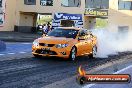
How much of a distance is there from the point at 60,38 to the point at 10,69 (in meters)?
4.78

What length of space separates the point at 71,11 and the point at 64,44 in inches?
1813

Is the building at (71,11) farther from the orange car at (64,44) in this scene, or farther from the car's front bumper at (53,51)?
the car's front bumper at (53,51)

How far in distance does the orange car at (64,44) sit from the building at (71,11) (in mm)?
41428

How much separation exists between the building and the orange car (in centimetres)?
4143

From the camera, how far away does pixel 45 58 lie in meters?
16.8

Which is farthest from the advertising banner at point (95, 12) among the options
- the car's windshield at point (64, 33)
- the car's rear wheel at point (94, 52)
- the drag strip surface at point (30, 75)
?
the drag strip surface at point (30, 75)

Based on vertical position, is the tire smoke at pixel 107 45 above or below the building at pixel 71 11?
below

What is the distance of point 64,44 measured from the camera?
1620 centimetres

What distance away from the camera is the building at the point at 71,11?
6078cm

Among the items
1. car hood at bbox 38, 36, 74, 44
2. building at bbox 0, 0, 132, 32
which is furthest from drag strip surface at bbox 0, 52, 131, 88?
building at bbox 0, 0, 132, 32

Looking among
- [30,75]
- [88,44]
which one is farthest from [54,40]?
[30,75]

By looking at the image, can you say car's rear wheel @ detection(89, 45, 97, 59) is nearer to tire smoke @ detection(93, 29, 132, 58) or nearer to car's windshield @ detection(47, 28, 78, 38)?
tire smoke @ detection(93, 29, 132, 58)

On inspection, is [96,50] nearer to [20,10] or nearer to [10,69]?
[10,69]

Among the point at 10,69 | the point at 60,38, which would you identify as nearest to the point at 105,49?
the point at 60,38
